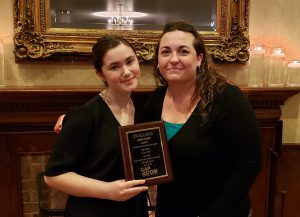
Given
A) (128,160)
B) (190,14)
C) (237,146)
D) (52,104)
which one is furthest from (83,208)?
(190,14)

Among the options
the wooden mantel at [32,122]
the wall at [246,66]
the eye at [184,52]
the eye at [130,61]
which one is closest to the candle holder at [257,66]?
the wall at [246,66]

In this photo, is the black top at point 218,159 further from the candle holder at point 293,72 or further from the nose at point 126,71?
the candle holder at point 293,72

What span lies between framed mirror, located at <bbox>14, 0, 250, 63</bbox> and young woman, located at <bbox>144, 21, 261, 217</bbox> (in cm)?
86

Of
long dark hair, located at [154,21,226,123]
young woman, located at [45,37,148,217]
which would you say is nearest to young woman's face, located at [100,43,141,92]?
young woman, located at [45,37,148,217]

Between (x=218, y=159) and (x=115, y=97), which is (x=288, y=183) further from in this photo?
(x=115, y=97)

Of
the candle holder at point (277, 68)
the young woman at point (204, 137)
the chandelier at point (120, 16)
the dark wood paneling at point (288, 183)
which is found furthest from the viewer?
the dark wood paneling at point (288, 183)

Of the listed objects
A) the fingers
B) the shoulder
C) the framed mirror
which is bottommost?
the fingers

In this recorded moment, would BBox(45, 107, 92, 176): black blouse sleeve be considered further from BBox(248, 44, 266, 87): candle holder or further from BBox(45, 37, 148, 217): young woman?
BBox(248, 44, 266, 87): candle holder

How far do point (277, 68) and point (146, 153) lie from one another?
1480 millimetres

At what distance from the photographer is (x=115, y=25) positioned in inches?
91.8

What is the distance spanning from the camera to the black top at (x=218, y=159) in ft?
4.63

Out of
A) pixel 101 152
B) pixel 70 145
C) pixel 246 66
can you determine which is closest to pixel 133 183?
pixel 101 152

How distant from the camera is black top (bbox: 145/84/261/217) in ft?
4.63

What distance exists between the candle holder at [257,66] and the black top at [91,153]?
1382 mm
